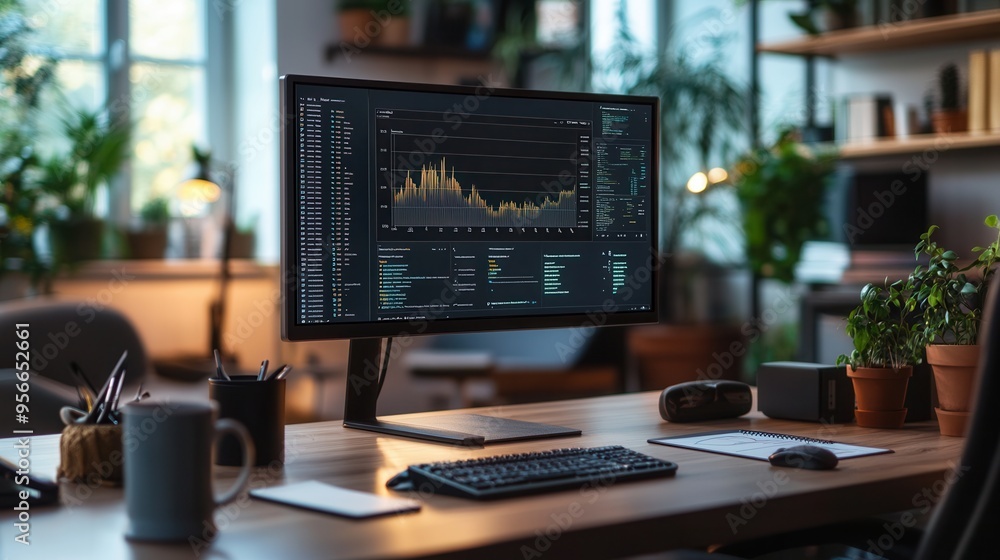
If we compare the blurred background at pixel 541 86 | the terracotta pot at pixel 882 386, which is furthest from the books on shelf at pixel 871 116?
the terracotta pot at pixel 882 386

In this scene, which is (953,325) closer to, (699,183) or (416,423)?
(416,423)

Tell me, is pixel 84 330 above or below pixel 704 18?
below

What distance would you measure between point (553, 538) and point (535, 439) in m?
0.52

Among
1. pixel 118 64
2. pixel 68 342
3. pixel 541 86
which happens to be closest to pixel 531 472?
pixel 68 342

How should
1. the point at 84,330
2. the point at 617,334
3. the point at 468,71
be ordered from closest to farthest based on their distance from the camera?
the point at 84,330 → the point at 617,334 → the point at 468,71

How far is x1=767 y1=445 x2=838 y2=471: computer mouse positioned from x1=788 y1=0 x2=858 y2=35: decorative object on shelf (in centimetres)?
309

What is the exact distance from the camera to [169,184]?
4773mm

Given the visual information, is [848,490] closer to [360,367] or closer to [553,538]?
[553,538]

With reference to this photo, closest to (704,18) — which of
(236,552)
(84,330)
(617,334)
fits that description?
(617,334)

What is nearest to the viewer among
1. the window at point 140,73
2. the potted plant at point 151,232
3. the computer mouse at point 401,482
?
the computer mouse at point 401,482

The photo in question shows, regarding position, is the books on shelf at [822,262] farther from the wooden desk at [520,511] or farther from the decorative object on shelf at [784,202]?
the wooden desk at [520,511]

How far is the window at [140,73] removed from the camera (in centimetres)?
446

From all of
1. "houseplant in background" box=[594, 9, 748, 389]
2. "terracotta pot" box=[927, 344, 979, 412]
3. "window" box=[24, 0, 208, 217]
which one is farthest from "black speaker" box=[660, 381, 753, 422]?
"window" box=[24, 0, 208, 217]

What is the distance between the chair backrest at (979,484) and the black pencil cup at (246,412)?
0.74m
